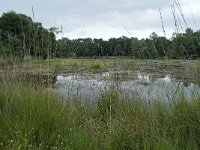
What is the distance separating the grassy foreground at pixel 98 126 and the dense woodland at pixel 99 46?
1.12m

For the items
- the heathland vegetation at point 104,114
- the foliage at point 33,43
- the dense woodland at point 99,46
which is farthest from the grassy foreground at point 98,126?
the foliage at point 33,43

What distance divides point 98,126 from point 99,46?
285 centimetres

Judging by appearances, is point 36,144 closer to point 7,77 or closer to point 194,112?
point 194,112

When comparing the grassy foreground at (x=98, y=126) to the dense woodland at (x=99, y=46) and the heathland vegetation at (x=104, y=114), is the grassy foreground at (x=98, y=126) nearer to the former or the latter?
the heathland vegetation at (x=104, y=114)

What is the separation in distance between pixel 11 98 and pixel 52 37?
2445 mm

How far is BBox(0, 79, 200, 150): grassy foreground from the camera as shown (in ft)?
12.7

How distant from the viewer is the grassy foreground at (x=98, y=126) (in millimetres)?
3871

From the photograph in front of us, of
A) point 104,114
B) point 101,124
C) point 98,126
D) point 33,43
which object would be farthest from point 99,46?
point 98,126

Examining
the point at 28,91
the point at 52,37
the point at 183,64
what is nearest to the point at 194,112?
the point at 183,64

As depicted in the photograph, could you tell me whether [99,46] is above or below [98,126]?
above

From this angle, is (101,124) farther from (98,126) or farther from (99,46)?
(99,46)

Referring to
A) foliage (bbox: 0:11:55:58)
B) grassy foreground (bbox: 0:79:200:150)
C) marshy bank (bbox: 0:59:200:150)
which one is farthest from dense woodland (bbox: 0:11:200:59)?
grassy foreground (bbox: 0:79:200:150)

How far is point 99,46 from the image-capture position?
736 centimetres

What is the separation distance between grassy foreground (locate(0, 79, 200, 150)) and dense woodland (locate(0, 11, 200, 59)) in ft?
3.69
